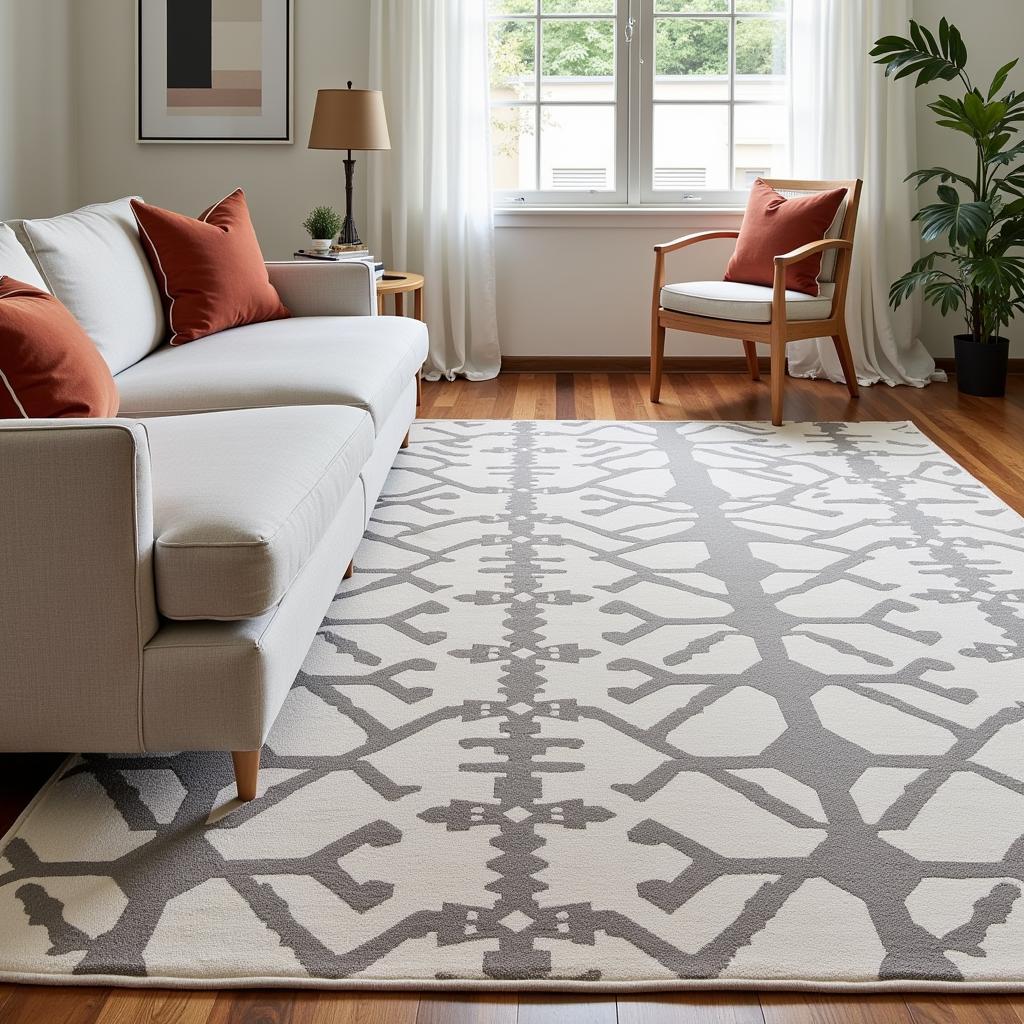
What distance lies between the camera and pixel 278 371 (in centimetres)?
312

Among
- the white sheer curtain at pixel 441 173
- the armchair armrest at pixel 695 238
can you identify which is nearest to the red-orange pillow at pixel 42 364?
the armchair armrest at pixel 695 238

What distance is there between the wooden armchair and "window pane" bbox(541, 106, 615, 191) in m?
0.74

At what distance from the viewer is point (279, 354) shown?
3.35m

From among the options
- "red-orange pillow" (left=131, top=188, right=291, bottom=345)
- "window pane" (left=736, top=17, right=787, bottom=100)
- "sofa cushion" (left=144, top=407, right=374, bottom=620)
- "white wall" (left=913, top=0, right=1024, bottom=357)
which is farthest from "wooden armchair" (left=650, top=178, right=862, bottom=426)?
"sofa cushion" (left=144, top=407, right=374, bottom=620)

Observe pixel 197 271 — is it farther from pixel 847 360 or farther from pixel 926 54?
pixel 926 54

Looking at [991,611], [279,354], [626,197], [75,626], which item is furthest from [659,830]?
[626,197]

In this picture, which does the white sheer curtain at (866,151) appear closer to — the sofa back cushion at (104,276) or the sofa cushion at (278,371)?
the sofa cushion at (278,371)

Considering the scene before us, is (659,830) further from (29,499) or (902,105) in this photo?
(902,105)

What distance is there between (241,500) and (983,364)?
4.06 metres

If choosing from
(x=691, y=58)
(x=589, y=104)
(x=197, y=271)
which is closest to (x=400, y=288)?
(x=197, y=271)

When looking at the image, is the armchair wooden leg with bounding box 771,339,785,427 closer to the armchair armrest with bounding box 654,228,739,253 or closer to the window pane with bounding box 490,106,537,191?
the armchair armrest with bounding box 654,228,739,253

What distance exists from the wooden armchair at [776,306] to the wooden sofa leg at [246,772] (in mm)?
3190

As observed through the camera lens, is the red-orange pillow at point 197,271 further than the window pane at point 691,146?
No

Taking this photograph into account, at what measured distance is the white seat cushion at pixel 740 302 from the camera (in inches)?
186
